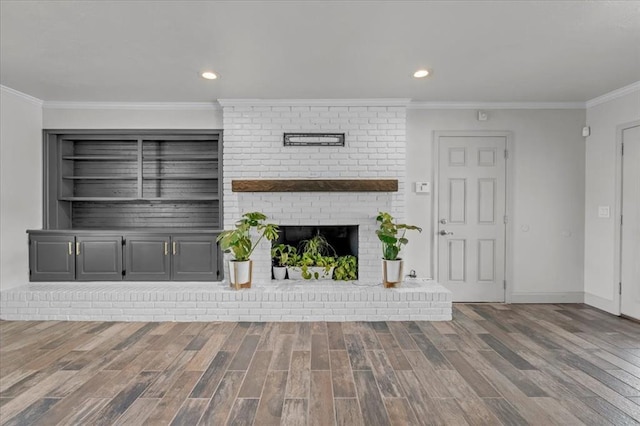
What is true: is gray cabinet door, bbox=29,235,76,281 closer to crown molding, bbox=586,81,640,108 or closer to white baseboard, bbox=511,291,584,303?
white baseboard, bbox=511,291,584,303

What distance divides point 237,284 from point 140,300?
3.45 ft

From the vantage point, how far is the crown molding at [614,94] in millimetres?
3759

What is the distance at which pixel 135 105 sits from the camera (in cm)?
448

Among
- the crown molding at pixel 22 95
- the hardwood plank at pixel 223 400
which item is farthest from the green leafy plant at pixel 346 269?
the crown molding at pixel 22 95

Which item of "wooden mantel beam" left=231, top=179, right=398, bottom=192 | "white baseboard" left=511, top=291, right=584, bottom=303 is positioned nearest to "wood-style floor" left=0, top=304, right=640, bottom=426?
"white baseboard" left=511, top=291, right=584, bottom=303

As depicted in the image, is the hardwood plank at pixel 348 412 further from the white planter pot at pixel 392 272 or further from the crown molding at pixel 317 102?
the crown molding at pixel 317 102

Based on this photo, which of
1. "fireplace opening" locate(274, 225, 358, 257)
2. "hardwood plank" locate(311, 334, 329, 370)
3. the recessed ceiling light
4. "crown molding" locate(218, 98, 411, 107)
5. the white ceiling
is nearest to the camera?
the white ceiling

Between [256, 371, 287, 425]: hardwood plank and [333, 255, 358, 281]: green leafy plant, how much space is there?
6.30 ft

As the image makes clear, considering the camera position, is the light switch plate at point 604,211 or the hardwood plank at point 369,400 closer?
the hardwood plank at point 369,400

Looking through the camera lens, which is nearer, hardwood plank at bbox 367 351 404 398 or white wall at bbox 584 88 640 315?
hardwood plank at bbox 367 351 404 398

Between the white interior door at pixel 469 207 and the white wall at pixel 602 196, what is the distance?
3.40 feet

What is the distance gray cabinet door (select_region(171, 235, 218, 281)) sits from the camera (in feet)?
14.3

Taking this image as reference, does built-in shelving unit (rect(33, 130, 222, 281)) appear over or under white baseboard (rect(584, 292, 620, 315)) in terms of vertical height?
over

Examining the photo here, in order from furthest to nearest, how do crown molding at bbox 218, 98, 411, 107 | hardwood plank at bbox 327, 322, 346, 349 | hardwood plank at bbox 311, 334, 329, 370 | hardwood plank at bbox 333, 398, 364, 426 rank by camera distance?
crown molding at bbox 218, 98, 411, 107 → hardwood plank at bbox 327, 322, 346, 349 → hardwood plank at bbox 311, 334, 329, 370 → hardwood plank at bbox 333, 398, 364, 426
